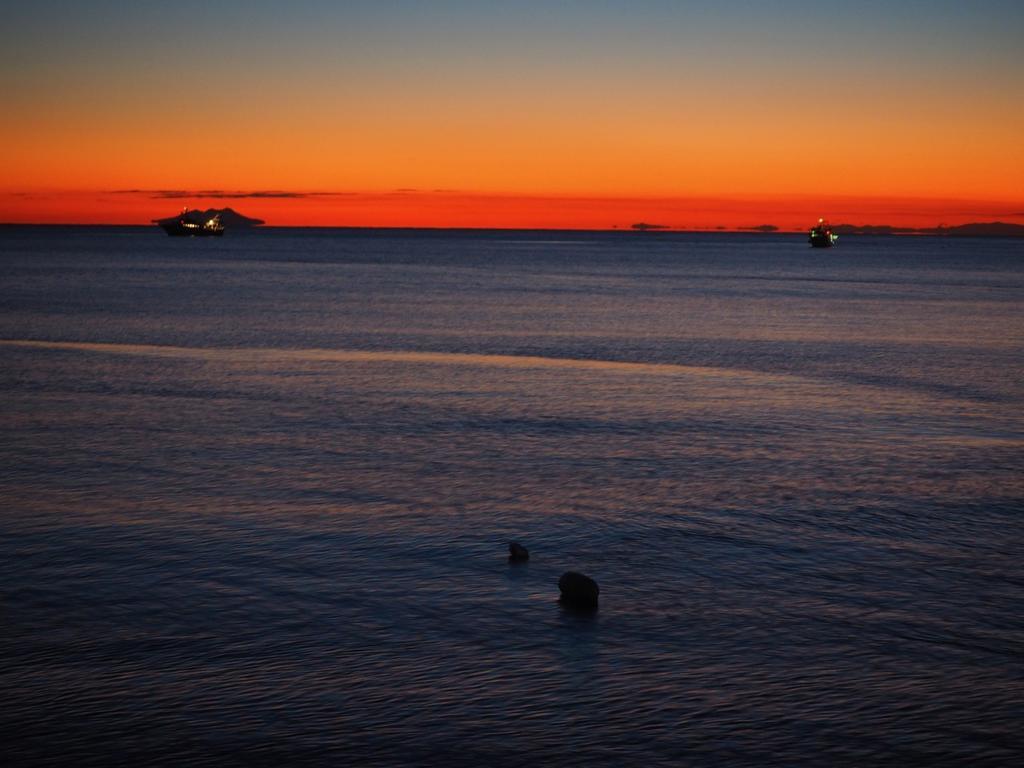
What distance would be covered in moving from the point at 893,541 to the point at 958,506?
3368 millimetres

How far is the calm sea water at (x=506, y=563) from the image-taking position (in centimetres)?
1399

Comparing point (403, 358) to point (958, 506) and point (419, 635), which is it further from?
point (419, 635)

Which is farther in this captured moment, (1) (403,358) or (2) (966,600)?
(1) (403,358)

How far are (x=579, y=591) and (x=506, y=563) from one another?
2751 mm

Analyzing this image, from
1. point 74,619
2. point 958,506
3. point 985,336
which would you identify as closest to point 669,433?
point 958,506

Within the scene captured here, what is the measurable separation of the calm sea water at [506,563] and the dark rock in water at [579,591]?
31 centimetres

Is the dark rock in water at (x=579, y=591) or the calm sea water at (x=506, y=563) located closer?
the calm sea water at (x=506, y=563)

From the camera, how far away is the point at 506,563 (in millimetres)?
20484

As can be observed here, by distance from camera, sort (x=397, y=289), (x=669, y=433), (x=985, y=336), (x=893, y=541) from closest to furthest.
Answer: (x=893, y=541) < (x=669, y=433) < (x=985, y=336) < (x=397, y=289)

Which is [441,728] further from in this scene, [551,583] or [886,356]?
[886,356]

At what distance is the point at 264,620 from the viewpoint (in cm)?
1748

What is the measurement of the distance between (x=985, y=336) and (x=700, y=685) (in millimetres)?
56541

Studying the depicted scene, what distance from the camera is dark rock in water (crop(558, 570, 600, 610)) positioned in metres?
18.0

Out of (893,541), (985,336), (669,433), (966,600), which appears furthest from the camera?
(985,336)
